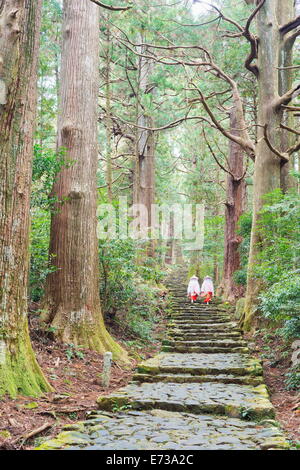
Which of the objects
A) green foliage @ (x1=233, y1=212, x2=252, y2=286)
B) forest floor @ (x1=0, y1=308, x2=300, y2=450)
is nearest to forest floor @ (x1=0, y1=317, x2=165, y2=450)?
forest floor @ (x1=0, y1=308, x2=300, y2=450)

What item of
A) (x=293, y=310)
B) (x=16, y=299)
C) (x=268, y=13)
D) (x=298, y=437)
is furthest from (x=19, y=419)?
(x=268, y=13)

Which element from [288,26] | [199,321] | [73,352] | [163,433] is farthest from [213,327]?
[288,26]

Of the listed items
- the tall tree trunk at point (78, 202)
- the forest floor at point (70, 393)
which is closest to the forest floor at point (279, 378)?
the forest floor at point (70, 393)

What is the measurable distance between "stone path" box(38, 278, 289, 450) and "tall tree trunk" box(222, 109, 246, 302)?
24.3 ft

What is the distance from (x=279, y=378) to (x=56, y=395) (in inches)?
157

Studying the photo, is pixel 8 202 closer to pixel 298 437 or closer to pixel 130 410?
pixel 130 410

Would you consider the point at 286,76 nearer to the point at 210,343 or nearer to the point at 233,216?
the point at 233,216

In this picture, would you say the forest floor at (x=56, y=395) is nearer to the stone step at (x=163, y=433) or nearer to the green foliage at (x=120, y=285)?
the stone step at (x=163, y=433)

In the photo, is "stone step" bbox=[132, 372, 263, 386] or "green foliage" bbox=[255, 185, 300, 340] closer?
"green foliage" bbox=[255, 185, 300, 340]

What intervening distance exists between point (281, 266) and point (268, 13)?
793cm

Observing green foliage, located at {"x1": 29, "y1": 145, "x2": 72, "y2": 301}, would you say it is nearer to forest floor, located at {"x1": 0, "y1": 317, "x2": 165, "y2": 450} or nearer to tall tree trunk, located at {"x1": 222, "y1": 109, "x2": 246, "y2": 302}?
forest floor, located at {"x1": 0, "y1": 317, "x2": 165, "y2": 450}

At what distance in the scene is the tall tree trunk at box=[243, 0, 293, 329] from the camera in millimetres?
11227
